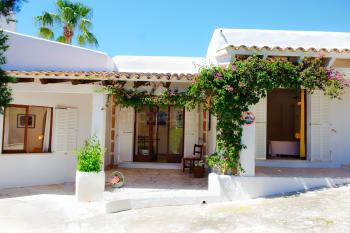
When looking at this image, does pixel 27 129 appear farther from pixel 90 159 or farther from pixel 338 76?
pixel 338 76

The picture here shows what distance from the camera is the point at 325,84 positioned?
A: 9242 mm

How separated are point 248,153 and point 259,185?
0.91 metres

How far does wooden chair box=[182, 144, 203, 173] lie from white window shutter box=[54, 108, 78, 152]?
166 inches

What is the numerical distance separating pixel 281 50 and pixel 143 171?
271 inches

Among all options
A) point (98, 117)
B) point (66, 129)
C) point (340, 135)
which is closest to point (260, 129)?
point (340, 135)

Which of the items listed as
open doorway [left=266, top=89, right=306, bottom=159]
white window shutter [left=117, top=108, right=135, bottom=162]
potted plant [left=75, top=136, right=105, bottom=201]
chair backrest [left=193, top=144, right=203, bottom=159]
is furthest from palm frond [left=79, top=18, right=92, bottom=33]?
potted plant [left=75, top=136, right=105, bottom=201]

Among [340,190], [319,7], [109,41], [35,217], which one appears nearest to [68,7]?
[109,41]

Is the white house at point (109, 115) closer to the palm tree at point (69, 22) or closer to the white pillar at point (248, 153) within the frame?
the white pillar at point (248, 153)

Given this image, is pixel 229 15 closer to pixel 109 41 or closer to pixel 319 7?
pixel 319 7

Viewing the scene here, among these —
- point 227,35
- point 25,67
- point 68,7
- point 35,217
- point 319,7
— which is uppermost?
point 68,7

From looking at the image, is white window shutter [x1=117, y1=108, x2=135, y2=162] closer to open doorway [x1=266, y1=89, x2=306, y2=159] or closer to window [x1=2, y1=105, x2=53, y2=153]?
window [x1=2, y1=105, x2=53, y2=153]

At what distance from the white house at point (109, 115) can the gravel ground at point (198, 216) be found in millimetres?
1733

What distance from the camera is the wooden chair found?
12834 millimetres

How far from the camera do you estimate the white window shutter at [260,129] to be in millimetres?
11773
